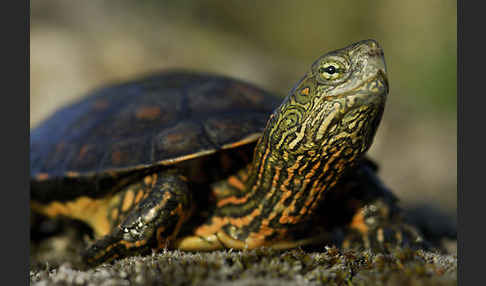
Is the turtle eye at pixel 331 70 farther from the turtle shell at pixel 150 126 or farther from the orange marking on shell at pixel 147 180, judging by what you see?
the orange marking on shell at pixel 147 180

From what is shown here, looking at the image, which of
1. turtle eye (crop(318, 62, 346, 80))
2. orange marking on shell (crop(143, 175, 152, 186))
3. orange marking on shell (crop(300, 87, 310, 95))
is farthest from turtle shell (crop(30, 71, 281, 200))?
turtle eye (crop(318, 62, 346, 80))

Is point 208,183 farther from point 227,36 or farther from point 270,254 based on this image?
point 227,36

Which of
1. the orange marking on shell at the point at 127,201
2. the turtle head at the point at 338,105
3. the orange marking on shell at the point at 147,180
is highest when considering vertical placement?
the turtle head at the point at 338,105

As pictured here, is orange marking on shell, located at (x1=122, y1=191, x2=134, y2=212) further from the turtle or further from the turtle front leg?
the turtle front leg

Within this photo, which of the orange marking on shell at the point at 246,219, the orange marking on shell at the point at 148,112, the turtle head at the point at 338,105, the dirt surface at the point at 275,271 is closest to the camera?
the dirt surface at the point at 275,271

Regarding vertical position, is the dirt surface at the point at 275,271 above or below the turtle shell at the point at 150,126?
below

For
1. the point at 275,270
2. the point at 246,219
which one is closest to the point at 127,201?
the point at 246,219

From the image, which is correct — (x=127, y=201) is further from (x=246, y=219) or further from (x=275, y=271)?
(x=275, y=271)

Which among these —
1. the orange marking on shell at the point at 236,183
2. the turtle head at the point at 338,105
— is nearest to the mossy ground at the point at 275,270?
A: the turtle head at the point at 338,105
